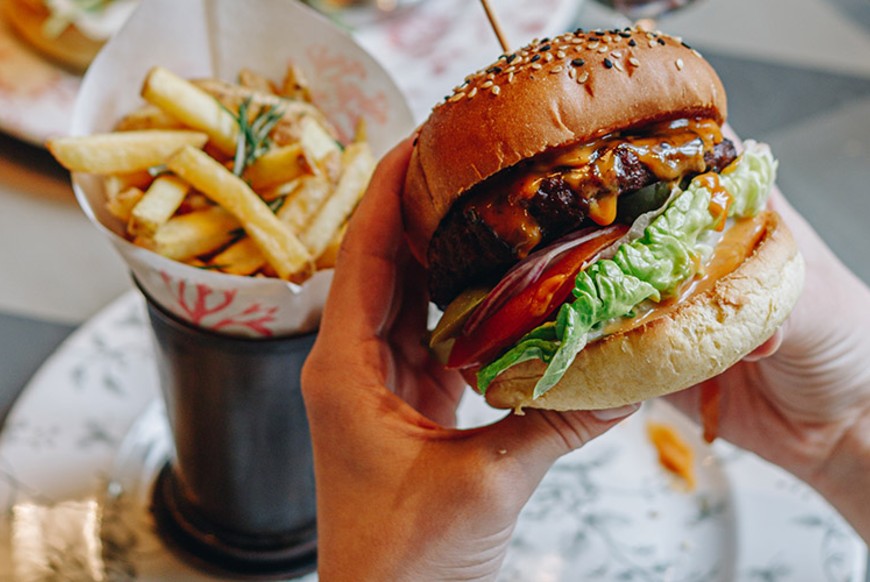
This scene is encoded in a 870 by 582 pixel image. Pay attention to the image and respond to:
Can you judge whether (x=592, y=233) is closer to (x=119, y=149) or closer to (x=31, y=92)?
(x=119, y=149)

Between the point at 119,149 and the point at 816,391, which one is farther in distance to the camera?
the point at 816,391

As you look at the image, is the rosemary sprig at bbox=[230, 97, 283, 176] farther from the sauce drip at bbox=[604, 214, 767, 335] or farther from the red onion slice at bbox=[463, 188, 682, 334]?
the sauce drip at bbox=[604, 214, 767, 335]

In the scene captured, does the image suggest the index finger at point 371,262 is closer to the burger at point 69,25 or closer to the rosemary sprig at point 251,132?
the rosemary sprig at point 251,132

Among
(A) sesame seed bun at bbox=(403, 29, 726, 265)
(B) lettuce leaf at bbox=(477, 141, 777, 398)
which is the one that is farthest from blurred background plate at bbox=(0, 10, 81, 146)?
(B) lettuce leaf at bbox=(477, 141, 777, 398)

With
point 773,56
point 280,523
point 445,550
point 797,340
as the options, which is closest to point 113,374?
point 280,523

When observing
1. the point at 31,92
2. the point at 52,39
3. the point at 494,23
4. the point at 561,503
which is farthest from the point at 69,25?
the point at 561,503

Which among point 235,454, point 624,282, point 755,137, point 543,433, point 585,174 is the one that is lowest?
point 755,137

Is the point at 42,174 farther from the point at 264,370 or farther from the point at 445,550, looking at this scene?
the point at 445,550

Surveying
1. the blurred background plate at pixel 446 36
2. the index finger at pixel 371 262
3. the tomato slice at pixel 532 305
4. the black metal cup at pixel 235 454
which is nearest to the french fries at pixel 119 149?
the black metal cup at pixel 235 454
